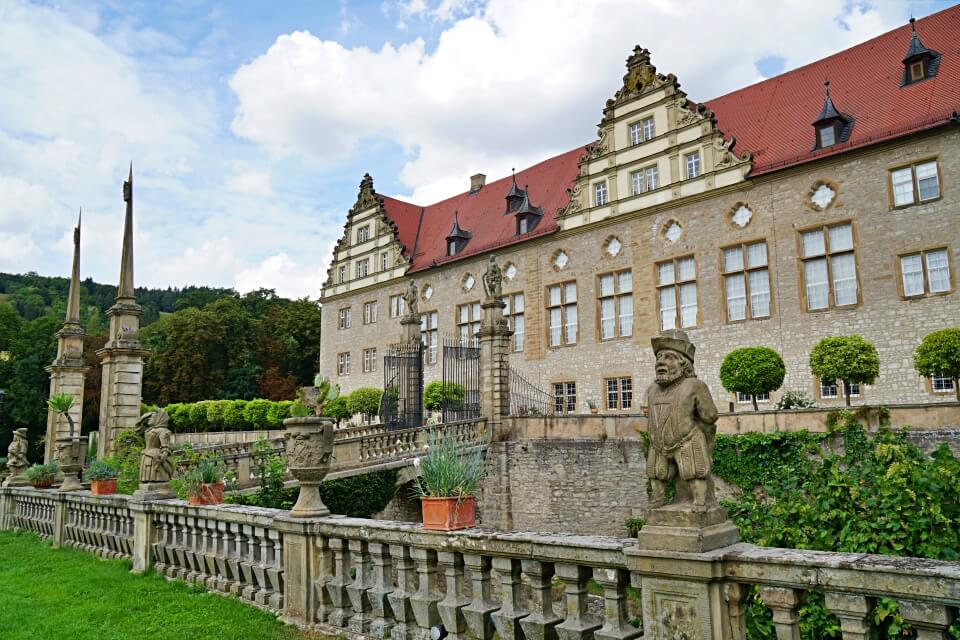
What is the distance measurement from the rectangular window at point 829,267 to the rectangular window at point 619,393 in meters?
6.64

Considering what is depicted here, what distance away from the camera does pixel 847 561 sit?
321 centimetres

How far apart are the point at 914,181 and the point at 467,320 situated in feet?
58.6

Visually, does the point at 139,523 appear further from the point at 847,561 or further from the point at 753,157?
the point at 753,157

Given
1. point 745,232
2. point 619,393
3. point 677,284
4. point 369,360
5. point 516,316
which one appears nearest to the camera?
point 745,232

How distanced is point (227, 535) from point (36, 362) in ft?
165

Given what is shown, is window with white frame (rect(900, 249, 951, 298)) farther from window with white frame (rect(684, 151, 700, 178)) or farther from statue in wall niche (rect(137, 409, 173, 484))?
statue in wall niche (rect(137, 409, 173, 484))

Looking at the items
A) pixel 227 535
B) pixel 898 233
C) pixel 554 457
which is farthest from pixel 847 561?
pixel 898 233

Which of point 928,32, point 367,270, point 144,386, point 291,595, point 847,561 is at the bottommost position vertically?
point 291,595

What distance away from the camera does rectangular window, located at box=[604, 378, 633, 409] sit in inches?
971

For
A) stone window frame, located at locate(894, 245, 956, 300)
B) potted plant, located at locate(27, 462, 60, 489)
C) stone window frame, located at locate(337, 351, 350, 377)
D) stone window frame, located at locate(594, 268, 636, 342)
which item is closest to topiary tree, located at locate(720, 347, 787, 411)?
stone window frame, located at locate(894, 245, 956, 300)

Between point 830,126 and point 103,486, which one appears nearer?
point 103,486

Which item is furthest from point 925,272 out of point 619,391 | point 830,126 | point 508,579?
point 508,579

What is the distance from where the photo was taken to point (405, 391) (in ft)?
67.7

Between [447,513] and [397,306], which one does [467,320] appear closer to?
[397,306]
